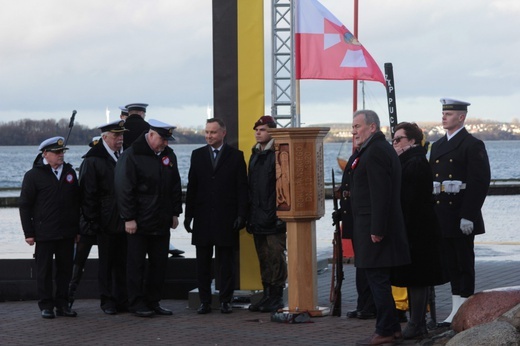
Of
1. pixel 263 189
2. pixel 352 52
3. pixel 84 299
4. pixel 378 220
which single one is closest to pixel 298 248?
pixel 263 189

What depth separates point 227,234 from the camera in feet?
36.2

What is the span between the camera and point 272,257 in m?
11.0

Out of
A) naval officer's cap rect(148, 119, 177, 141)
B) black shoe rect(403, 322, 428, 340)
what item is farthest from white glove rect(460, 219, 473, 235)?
naval officer's cap rect(148, 119, 177, 141)

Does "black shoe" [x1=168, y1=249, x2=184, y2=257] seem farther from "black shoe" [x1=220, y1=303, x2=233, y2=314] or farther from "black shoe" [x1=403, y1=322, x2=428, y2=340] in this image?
"black shoe" [x1=403, y1=322, x2=428, y2=340]

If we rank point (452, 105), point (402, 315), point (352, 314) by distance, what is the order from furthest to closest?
point (352, 314) < point (402, 315) < point (452, 105)

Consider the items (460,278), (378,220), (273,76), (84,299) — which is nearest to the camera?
(378,220)

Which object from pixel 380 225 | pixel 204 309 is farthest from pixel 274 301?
pixel 380 225

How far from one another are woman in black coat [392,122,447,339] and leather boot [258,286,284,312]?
202cm

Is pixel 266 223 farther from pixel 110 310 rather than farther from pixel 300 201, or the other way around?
pixel 110 310

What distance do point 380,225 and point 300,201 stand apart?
1.63m

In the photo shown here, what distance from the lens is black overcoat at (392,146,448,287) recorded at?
925 cm

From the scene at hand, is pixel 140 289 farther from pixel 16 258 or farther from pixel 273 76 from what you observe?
pixel 273 76

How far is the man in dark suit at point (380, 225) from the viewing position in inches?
345

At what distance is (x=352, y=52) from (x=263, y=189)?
5.09 m
